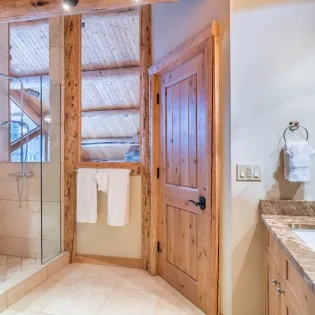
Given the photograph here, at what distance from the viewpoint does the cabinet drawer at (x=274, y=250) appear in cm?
136

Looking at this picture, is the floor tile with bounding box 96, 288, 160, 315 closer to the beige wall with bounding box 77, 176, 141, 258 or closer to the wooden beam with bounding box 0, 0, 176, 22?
the beige wall with bounding box 77, 176, 141, 258

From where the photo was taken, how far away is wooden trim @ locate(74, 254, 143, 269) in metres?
2.94

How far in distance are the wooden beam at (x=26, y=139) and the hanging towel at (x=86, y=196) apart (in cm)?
66

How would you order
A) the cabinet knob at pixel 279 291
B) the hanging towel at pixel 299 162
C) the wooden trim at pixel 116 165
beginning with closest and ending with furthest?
1. the cabinet knob at pixel 279 291
2. the hanging towel at pixel 299 162
3. the wooden trim at pixel 116 165

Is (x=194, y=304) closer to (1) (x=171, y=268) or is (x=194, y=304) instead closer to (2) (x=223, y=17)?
(1) (x=171, y=268)

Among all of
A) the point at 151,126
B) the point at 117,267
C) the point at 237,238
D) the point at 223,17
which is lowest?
the point at 117,267

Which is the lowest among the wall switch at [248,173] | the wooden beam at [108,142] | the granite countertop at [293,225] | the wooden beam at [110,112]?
the granite countertop at [293,225]

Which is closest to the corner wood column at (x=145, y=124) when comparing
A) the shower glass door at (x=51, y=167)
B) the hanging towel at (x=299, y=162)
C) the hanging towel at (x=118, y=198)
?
the hanging towel at (x=118, y=198)

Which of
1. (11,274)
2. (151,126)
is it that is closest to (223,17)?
(151,126)

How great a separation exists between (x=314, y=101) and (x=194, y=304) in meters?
1.83

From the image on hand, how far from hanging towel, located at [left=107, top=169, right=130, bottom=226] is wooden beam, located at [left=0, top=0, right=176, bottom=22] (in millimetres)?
1563

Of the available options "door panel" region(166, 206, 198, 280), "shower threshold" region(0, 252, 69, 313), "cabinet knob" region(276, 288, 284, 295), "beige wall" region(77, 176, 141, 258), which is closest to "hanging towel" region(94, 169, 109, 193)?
"beige wall" region(77, 176, 141, 258)

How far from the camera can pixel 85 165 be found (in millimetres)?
3029

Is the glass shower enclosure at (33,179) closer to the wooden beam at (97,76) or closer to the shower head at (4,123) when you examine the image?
the wooden beam at (97,76)
